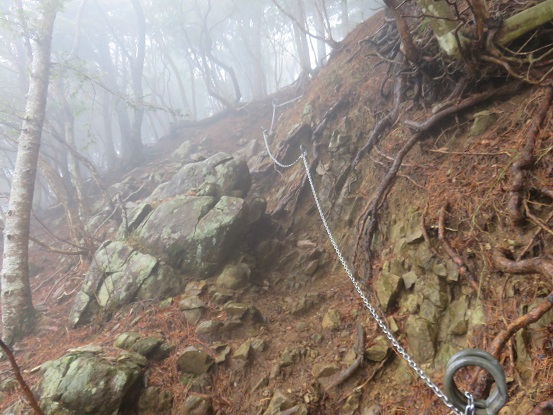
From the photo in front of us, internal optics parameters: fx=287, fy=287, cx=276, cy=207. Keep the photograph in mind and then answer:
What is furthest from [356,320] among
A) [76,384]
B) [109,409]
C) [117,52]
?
[117,52]

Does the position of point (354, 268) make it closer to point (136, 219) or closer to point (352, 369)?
point (352, 369)

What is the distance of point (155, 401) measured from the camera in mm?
3736

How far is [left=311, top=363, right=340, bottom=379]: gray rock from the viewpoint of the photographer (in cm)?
365

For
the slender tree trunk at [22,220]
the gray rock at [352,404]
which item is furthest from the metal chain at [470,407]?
the slender tree trunk at [22,220]

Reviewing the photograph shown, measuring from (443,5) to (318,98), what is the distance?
5734mm

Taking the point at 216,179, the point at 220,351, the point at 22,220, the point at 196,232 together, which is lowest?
the point at 220,351

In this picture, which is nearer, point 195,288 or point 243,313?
point 243,313

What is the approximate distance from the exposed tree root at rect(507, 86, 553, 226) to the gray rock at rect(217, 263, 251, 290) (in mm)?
4292

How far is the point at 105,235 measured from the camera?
9.98 meters

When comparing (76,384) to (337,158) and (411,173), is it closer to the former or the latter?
(411,173)

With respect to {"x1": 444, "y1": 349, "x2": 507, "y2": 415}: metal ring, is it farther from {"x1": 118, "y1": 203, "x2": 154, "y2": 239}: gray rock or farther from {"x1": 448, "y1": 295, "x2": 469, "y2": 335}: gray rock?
{"x1": 118, "y1": 203, "x2": 154, "y2": 239}: gray rock

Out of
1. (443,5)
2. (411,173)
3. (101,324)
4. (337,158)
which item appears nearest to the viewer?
(443,5)

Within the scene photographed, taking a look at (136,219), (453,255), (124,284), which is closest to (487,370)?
(453,255)

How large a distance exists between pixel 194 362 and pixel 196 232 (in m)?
2.68
